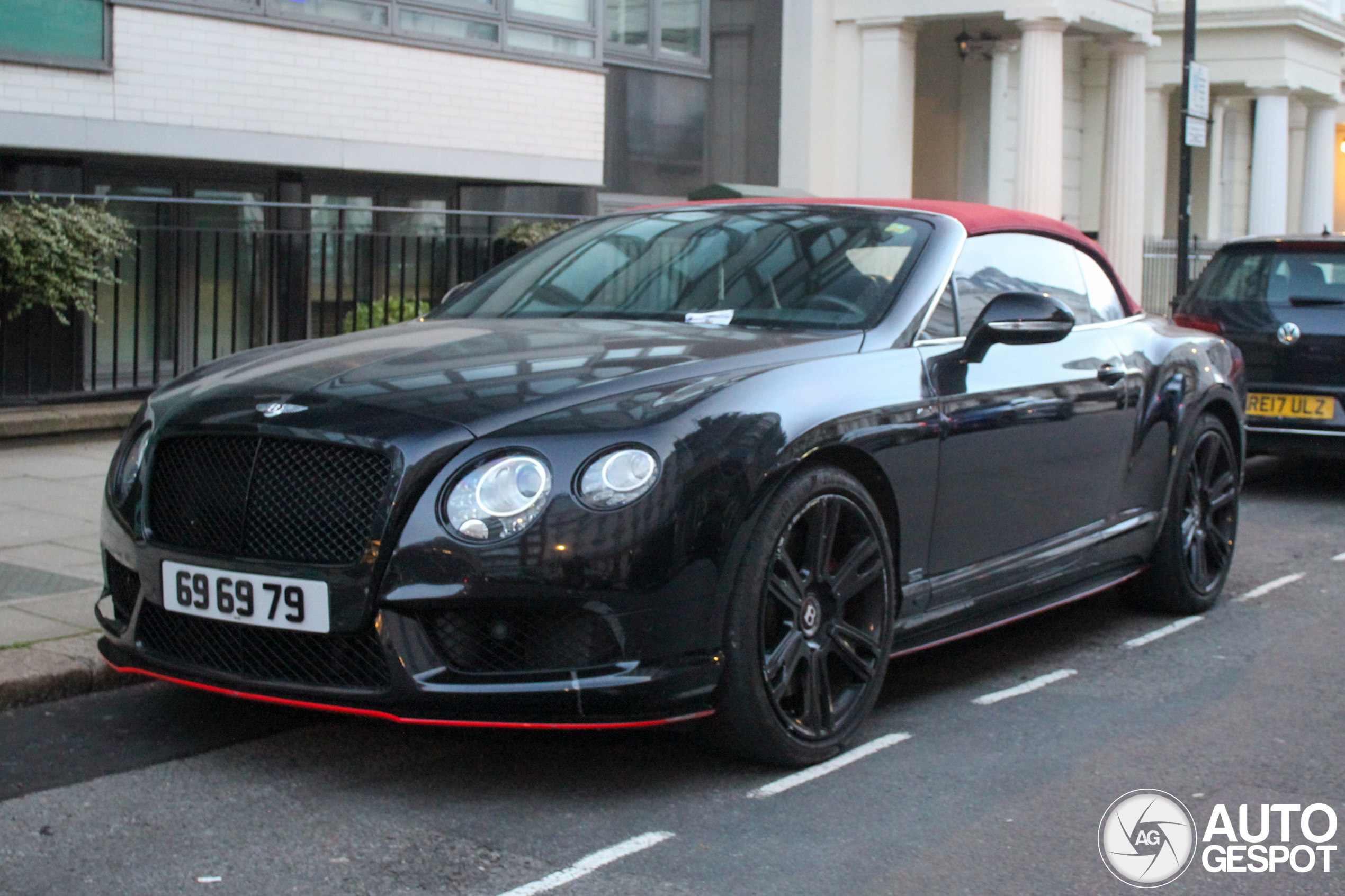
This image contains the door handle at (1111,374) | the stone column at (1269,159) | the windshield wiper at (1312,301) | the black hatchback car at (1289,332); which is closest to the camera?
the door handle at (1111,374)

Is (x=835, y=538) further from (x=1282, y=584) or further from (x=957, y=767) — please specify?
(x=1282, y=584)

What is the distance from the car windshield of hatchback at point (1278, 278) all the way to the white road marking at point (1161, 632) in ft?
13.6

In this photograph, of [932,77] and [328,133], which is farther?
[932,77]

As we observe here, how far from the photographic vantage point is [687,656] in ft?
13.5

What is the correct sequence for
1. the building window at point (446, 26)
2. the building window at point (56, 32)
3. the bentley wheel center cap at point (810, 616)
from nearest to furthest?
the bentley wheel center cap at point (810, 616) → the building window at point (56, 32) → the building window at point (446, 26)

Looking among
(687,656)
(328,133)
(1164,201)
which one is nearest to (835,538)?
(687,656)

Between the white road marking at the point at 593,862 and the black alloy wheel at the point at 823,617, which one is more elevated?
the black alloy wheel at the point at 823,617

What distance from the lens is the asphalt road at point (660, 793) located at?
3746mm

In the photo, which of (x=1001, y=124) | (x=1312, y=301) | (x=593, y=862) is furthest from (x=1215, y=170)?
(x=593, y=862)

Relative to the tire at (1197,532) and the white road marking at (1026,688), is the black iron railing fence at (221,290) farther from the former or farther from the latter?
the white road marking at (1026,688)

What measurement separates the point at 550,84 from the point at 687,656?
12577 mm

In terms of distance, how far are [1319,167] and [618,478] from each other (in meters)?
32.3

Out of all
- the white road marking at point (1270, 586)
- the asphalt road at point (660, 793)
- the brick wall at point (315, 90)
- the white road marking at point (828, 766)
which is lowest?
the asphalt road at point (660, 793)

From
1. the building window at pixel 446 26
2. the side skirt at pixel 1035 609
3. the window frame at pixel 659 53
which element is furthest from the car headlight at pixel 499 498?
the window frame at pixel 659 53
